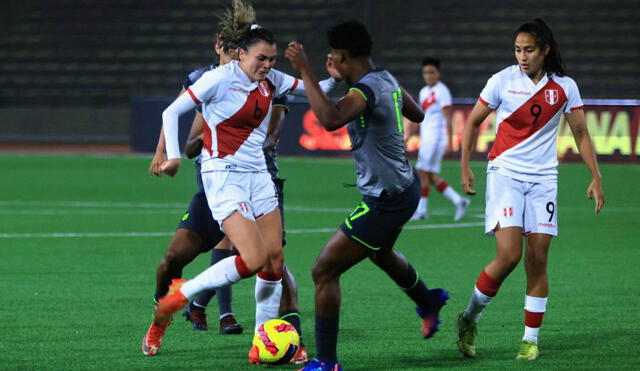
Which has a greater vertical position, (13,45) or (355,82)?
(355,82)

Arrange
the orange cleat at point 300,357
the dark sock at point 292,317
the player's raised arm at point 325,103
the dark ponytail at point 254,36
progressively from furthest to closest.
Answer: the dark sock at point 292,317
the orange cleat at point 300,357
the dark ponytail at point 254,36
the player's raised arm at point 325,103

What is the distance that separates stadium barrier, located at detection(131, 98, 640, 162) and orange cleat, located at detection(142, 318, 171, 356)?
1785cm

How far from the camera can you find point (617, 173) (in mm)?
22516

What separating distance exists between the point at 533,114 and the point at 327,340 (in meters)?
1.88

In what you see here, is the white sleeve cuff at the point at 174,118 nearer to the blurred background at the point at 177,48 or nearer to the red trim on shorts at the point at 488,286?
the red trim on shorts at the point at 488,286

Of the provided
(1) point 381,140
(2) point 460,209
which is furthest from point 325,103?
(2) point 460,209

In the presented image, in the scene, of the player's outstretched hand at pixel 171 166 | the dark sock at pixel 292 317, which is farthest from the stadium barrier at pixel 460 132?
the player's outstretched hand at pixel 171 166

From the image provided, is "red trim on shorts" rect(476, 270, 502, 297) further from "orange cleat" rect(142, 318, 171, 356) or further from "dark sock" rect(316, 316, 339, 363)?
"orange cleat" rect(142, 318, 171, 356)

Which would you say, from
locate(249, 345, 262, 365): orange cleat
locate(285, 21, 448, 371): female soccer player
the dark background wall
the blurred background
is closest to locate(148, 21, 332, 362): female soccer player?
locate(249, 345, 262, 365): orange cleat

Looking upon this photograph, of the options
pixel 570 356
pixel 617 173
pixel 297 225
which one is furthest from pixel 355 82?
pixel 617 173

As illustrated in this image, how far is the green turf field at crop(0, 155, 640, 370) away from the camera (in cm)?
695

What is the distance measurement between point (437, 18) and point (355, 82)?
93.0 feet

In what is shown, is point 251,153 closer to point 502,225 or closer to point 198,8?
Result: point 502,225

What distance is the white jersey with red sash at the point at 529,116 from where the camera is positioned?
6852 millimetres
